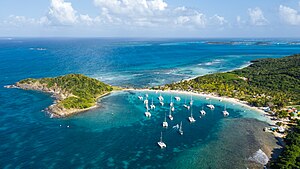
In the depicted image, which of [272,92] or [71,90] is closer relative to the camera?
[71,90]

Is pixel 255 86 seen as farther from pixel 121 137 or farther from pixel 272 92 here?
pixel 121 137

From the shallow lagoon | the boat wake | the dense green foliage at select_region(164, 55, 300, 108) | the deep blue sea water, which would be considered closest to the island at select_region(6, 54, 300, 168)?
the dense green foliage at select_region(164, 55, 300, 108)

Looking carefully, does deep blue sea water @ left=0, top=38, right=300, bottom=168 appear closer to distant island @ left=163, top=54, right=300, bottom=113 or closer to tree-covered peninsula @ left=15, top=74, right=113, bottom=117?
tree-covered peninsula @ left=15, top=74, right=113, bottom=117

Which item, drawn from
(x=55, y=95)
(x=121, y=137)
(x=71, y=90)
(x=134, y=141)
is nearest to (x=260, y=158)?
(x=134, y=141)

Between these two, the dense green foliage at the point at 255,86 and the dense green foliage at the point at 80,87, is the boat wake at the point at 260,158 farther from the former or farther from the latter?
the dense green foliage at the point at 80,87

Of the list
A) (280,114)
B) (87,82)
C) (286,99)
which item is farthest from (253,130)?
(87,82)

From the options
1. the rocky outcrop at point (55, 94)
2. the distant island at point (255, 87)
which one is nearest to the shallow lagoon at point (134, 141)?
the rocky outcrop at point (55, 94)
